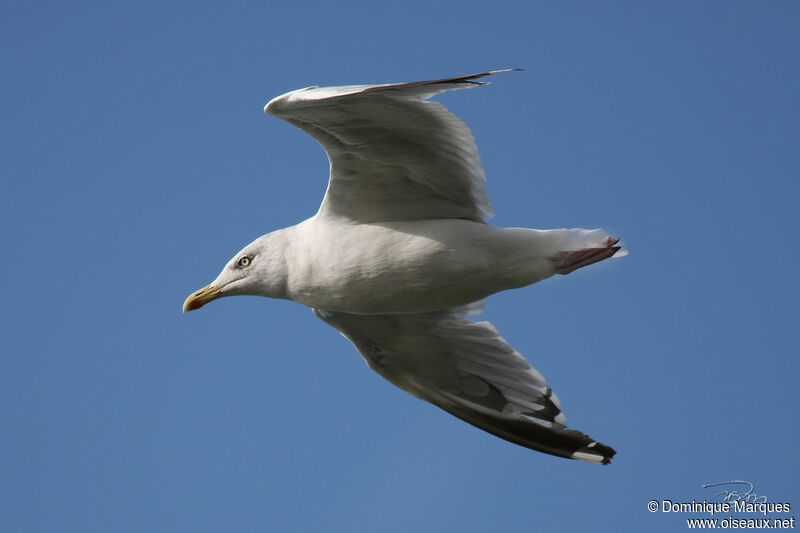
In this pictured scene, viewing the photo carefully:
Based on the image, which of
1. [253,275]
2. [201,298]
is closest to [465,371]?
[253,275]

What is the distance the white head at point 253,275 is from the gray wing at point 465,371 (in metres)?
0.94

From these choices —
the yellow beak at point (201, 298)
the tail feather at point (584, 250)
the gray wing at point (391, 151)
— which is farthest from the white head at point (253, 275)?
the tail feather at point (584, 250)

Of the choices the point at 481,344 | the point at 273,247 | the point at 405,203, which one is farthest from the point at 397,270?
the point at 481,344

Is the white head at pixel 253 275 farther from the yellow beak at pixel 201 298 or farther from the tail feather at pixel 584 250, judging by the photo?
the tail feather at pixel 584 250

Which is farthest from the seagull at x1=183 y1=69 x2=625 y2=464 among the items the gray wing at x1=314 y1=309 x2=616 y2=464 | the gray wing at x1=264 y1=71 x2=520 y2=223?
the gray wing at x1=314 y1=309 x2=616 y2=464

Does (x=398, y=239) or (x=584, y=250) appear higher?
(x=584, y=250)

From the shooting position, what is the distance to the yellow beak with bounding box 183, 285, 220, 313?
774 centimetres

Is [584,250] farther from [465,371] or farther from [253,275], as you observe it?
[253,275]

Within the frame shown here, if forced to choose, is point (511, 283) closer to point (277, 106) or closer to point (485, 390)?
point (485, 390)

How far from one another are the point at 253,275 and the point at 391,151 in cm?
147

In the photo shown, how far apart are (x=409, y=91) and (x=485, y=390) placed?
10.6ft

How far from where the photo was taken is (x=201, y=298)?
775cm

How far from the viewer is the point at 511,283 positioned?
718 centimetres

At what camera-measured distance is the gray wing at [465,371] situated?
8.14m
